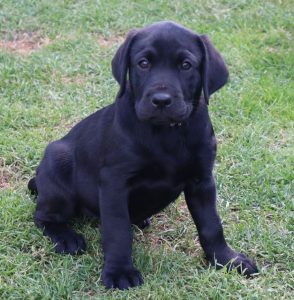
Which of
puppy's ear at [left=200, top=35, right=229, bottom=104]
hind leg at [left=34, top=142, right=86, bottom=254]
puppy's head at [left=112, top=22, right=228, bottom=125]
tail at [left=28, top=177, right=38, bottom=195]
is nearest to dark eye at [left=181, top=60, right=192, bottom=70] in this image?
puppy's head at [left=112, top=22, right=228, bottom=125]

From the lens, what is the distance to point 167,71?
11.2ft

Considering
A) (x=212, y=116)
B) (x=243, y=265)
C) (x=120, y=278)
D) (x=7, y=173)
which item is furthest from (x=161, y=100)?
(x=212, y=116)

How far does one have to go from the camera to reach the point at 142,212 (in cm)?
386

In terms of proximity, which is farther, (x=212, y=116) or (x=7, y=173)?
(x=212, y=116)

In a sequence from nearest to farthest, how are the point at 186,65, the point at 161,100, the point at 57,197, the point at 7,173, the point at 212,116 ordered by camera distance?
the point at 161,100 < the point at 186,65 < the point at 57,197 < the point at 7,173 < the point at 212,116

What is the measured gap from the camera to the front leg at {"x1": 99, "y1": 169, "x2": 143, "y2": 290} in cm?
355

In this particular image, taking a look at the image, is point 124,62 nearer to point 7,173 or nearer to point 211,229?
point 211,229

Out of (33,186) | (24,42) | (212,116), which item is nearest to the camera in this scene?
(33,186)

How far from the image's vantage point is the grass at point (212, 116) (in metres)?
3.65

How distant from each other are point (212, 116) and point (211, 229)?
1.96 metres

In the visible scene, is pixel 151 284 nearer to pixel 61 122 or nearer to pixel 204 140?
pixel 204 140

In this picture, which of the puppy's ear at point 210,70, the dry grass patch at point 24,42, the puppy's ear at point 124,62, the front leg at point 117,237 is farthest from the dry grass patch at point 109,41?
the front leg at point 117,237

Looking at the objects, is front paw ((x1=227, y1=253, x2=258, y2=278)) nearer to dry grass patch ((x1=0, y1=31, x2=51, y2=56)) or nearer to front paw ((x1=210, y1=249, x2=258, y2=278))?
front paw ((x1=210, y1=249, x2=258, y2=278))

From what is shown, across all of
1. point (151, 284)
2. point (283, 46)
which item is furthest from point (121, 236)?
point (283, 46)
